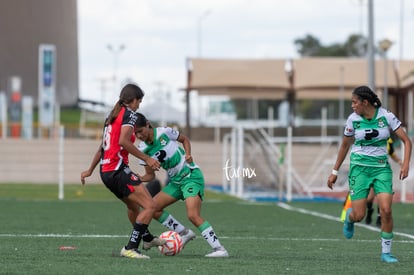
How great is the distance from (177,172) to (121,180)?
0.79 metres

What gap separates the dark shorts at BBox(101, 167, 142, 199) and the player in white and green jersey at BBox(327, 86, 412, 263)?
2462mm

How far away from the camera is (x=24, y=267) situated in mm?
11820

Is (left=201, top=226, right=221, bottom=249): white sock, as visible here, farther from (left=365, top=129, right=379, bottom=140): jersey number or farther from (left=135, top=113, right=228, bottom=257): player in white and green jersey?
(left=365, top=129, right=379, bottom=140): jersey number

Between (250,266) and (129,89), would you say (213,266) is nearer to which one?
(250,266)

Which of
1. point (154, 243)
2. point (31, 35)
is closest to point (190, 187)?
point (154, 243)

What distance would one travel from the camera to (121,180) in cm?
1309

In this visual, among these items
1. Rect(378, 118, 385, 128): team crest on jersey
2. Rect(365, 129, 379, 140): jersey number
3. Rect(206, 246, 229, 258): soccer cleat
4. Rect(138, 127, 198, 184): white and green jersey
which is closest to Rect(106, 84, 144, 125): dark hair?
Rect(138, 127, 198, 184): white and green jersey

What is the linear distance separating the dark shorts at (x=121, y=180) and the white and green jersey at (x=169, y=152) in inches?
12.2

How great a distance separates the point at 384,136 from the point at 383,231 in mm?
1061

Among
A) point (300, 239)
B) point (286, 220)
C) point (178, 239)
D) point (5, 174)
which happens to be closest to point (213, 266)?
point (178, 239)

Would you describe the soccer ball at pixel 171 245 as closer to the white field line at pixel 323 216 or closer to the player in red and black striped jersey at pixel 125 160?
the player in red and black striped jersey at pixel 125 160

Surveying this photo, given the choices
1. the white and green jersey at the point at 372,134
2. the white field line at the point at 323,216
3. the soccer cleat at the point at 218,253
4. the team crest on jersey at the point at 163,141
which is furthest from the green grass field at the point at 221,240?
the team crest on jersey at the point at 163,141

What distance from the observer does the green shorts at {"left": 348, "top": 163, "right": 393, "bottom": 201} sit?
13.3 m

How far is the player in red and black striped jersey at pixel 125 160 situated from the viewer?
12891mm
